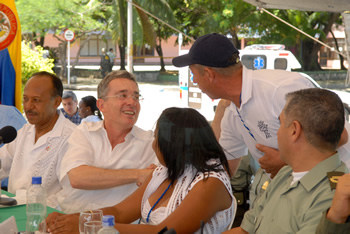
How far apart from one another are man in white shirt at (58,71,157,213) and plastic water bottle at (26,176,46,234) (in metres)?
0.36

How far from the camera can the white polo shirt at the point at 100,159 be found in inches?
127

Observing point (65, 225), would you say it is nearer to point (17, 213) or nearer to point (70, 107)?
point (17, 213)

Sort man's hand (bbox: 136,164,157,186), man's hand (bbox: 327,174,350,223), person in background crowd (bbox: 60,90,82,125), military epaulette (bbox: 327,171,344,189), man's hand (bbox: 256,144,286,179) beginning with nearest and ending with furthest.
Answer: man's hand (bbox: 327,174,350,223) → military epaulette (bbox: 327,171,344,189) → man's hand (bbox: 256,144,286,179) → man's hand (bbox: 136,164,157,186) → person in background crowd (bbox: 60,90,82,125)

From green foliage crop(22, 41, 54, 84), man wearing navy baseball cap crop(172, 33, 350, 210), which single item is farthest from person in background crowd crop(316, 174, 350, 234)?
green foliage crop(22, 41, 54, 84)

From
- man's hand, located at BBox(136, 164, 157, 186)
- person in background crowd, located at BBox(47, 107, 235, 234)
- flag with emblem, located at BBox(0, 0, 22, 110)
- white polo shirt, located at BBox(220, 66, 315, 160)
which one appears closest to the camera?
person in background crowd, located at BBox(47, 107, 235, 234)

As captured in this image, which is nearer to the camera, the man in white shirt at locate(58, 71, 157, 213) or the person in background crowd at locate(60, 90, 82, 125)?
the man in white shirt at locate(58, 71, 157, 213)

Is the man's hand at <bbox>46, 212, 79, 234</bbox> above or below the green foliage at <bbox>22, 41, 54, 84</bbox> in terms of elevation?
below

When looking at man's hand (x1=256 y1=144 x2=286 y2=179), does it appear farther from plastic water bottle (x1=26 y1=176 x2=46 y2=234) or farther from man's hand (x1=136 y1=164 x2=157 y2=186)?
plastic water bottle (x1=26 y1=176 x2=46 y2=234)

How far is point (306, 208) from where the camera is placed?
6.53ft

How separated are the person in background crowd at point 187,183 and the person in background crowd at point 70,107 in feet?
15.0

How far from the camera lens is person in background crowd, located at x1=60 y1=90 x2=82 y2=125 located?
7.04 metres

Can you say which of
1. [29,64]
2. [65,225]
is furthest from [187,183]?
[29,64]

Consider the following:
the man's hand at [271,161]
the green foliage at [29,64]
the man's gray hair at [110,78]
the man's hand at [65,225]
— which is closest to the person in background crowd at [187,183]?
the man's hand at [65,225]

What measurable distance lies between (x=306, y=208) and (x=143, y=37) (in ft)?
65.0
